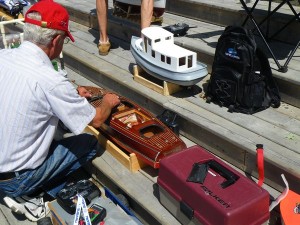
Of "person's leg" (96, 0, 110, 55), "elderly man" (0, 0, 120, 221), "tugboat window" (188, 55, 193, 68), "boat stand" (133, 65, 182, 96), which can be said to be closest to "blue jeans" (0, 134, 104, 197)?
"elderly man" (0, 0, 120, 221)

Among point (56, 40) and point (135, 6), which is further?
point (135, 6)

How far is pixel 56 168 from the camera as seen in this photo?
9.31 feet

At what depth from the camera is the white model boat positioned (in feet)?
10.4

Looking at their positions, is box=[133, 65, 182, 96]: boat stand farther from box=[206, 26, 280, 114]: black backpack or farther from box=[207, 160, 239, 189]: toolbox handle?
box=[207, 160, 239, 189]: toolbox handle

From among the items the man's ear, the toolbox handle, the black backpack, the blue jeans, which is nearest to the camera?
the toolbox handle

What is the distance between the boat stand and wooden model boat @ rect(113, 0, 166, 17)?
1.11 meters

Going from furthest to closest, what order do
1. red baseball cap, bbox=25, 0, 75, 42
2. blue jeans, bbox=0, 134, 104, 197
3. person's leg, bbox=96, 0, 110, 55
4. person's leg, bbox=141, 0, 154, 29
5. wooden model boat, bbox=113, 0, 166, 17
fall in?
1. wooden model boat, bbox=113, 0, 166, 17
2. person's leg, bbox=96, 0, 110, 55
3. person's leg, bbox=141, 0, 154, 29
4. blue jeans, bbox=0, 134, 104, 197
5. red baseball cap, bbox=25, 0, 75, 42

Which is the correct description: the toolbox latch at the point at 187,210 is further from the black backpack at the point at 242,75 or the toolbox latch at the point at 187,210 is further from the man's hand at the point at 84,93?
the man's hand at the point at 84,93

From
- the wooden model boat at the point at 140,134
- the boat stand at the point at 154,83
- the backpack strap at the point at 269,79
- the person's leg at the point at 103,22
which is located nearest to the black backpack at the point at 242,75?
the backpack strap at the point at 269,79

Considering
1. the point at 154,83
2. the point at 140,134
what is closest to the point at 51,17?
the point at 140,134

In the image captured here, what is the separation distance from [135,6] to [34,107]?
2.59 meters

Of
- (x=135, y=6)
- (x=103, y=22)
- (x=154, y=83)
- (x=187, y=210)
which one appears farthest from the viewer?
(x=135, y=6)

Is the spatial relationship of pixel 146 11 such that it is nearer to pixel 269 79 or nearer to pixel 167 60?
pixel 167 60

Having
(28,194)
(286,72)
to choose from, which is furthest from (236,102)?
(28,194)
